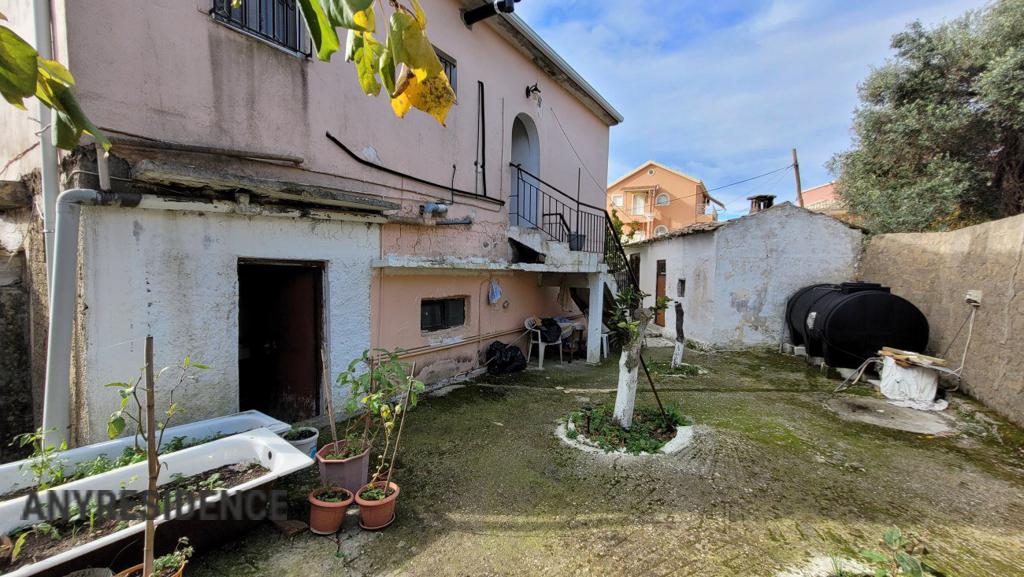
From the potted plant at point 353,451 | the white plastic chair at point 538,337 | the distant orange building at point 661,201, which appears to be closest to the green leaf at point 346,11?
the potted plant at point 353,451

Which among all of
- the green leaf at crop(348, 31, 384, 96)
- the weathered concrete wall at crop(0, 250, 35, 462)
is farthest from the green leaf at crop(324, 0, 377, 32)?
the weathered concrete wall at crop(0, 250, 35, 462)

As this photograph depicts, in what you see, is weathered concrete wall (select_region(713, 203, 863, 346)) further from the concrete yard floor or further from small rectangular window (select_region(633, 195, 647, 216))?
small rectangular window (select_region(633, 195, 647, 216))

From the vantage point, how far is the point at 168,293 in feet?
12.9

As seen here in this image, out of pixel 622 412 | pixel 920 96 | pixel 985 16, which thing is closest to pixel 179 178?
pixel 622 412

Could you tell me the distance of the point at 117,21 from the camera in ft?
11.6

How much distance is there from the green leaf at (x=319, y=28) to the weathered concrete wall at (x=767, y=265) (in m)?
11.0

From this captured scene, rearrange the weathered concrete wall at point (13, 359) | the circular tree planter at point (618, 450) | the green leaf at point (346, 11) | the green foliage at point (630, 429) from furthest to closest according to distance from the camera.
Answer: the green foliage at point (630, 429) < the circular tree planter at point (618, 450) < the weathered concrete wall at point (13, 359) < the green leaf at point (346, 11)

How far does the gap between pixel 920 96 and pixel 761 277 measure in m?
6.45

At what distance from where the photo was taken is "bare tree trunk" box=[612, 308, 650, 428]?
16.7ft

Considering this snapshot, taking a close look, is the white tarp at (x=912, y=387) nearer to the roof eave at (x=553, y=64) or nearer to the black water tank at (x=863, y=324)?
the black water tank at (x=863, y=324)

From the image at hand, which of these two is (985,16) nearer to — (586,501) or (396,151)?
(396,151)

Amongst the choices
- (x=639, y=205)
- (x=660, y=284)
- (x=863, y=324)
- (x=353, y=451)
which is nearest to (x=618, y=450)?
(x=353, y=451)

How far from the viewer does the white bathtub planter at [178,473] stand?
7.45ft

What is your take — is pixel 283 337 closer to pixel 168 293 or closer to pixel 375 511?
pixel 168 293
